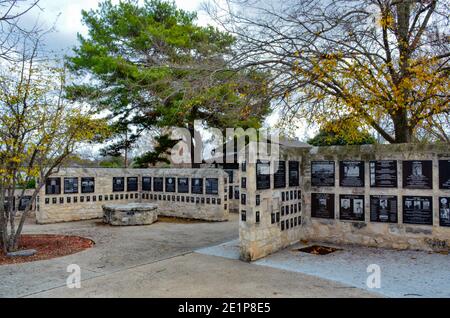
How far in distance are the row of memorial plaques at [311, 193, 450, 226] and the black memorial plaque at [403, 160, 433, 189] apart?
0.87ft

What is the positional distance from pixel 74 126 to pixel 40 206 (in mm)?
5168

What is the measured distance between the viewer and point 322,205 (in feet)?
28.8

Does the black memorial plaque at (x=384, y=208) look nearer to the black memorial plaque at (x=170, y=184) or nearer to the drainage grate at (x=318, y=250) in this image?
the drainage grate at (x=318, y=250)

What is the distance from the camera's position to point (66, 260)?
721 cm

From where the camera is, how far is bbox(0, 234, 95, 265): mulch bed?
7418 mm

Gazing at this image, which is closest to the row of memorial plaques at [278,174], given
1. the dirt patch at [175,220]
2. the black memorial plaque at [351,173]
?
the black memorial plaque at [351,173]

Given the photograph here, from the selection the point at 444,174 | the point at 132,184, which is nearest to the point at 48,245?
the point at 132,184

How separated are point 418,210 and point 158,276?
18.8ft

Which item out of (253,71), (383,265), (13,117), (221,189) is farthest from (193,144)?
(383,265)

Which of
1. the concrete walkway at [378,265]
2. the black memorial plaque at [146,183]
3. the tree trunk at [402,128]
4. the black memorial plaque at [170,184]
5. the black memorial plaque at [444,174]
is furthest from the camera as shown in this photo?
the black memorial plaque at [146,183]

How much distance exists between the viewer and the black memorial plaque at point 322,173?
28.6 feet

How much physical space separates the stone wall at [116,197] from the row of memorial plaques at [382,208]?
5102 millimetres

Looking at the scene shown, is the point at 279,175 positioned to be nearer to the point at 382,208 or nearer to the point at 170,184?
the point at 382,208
